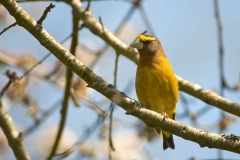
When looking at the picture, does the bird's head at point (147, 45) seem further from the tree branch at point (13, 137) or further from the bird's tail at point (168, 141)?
the tree branch at point (13, 137)

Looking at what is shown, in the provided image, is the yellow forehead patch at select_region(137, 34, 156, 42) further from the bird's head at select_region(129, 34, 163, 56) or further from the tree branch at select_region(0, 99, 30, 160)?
the tree branch at select_region(0, 99, 30, 160)

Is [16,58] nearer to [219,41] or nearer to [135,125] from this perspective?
[135,125]

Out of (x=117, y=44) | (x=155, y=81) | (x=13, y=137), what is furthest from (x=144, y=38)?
(x=13, y=137)

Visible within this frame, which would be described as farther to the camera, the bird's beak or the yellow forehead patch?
the yellow forehead patch

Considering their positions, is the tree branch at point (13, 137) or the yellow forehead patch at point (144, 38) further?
the yellow forehead patch at point (144, 38)

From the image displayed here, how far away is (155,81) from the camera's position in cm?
485

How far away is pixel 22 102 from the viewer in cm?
514

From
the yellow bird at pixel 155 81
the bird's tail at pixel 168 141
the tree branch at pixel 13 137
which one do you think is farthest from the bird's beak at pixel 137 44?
the tree branch at pixel 13 137

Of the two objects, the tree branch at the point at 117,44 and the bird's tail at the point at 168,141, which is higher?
the tree branch at the point at 117,44

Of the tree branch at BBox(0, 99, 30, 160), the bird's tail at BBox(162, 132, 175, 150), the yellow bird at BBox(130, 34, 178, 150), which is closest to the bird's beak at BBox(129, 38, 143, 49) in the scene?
the yellow bird at BBox(130, 34, 178, 150)

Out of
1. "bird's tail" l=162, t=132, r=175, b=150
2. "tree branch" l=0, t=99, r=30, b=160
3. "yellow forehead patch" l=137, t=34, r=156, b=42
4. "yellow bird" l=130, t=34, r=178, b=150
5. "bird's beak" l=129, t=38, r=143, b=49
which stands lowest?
"tree branch" l=0, t=99, r=30, b=160

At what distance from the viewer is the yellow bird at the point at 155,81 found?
4.84 meters

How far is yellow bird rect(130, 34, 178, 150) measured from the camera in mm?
4844

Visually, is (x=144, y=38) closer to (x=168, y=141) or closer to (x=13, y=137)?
(x=168, y=141)
